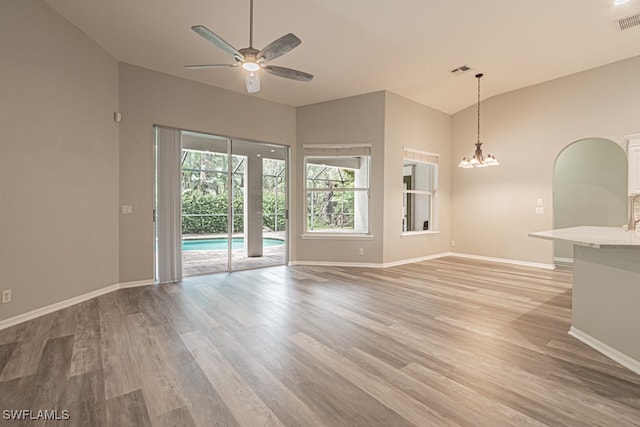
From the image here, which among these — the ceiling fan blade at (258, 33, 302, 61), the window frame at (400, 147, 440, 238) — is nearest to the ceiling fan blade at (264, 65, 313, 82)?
the ceiling fan blade at (258, 33, 302, 61)

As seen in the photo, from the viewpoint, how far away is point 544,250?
5.68m

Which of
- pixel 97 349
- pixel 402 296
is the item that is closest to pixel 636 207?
pixel 402 296

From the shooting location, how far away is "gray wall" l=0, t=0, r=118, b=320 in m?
2.89

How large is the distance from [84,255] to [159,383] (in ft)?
8.75

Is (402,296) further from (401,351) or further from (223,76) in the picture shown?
(223,76)

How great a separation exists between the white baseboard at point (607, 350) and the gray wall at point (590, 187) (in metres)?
3.90

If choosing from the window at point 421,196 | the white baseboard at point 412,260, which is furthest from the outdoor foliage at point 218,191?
the window at point 421,196

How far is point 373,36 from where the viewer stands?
3824 mm

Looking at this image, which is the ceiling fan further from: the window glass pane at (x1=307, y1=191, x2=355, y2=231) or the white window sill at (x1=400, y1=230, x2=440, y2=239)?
the white window sill at (x1=400, y1=230, x2=440, y2=239)

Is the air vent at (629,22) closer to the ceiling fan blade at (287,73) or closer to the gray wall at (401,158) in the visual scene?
the gray wall at (401,158)

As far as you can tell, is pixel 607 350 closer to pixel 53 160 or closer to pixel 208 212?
pixel 53 160

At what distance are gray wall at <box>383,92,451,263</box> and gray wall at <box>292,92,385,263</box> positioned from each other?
151 mm

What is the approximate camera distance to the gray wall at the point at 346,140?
5652 mm

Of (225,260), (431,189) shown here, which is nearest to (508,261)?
(431,189)
